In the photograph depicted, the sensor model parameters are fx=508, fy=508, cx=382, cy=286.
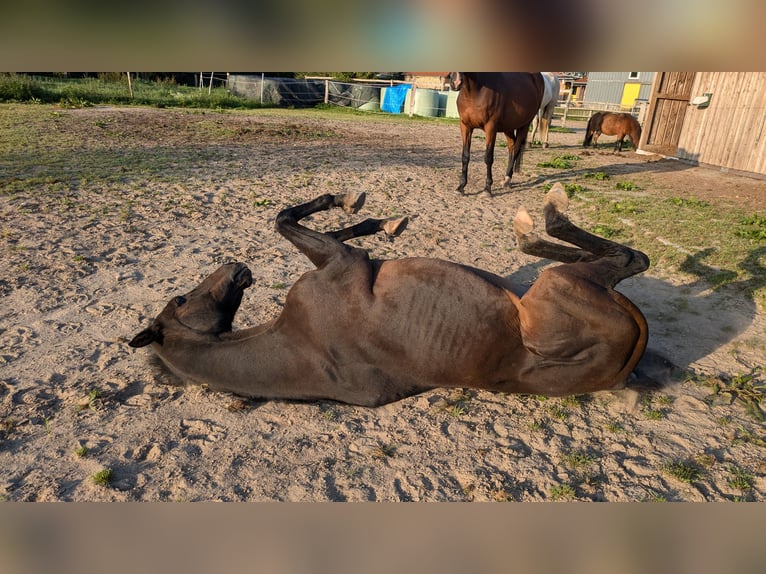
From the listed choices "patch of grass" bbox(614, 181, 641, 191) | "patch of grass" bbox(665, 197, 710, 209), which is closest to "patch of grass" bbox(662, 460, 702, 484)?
"patch of grass" bbox(665, 197, 710, 209)

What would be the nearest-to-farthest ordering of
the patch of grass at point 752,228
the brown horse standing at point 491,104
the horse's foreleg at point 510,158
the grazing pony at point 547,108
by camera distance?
1. the patch of grass at point 752,228
2. the brown horse standing at point 491,104
3. the horse's foreleg at point 510,158
4. the grazing pony at point 547,108

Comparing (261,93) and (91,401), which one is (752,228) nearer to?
(91,401)

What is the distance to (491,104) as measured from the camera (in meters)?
8.05

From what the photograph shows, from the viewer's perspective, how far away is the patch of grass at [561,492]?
255cm

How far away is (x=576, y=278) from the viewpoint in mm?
2920

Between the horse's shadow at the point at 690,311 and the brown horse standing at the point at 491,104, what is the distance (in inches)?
144

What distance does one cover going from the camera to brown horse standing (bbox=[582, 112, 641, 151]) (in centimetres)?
1512

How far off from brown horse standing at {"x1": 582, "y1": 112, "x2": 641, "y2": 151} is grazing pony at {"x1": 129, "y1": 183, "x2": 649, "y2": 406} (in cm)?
1405

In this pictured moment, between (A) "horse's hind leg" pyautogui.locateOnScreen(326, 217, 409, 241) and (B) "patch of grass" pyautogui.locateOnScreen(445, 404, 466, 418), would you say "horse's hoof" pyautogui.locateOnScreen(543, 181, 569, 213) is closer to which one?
(A) "horse's hind leg" pyautogui.locateOnScreen(326, 217, 409, 241)

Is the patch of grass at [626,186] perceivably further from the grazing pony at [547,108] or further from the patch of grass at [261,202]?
the grazing pony at [547,108]

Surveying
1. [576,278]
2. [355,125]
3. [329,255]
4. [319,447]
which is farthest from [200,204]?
[355,125]

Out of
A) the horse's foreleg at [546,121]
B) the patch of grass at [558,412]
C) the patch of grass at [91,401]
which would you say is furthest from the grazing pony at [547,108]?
the patch of grass at [91,401]
